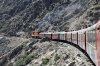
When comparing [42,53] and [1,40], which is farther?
[1,40]

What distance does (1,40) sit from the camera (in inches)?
4075

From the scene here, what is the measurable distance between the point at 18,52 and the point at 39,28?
39032 millimetres

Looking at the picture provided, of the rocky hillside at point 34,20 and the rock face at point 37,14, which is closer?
the rocky hillside at point 34,20

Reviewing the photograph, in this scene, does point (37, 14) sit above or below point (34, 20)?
above

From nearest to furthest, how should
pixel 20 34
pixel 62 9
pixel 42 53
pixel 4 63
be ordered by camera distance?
1. pixel 42 53
2. pixel 4 63
3. pixel 62 9
4. pixel 20 34

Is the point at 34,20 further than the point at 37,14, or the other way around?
the point at 37,14

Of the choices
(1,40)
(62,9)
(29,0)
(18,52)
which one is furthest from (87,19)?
(29,0)

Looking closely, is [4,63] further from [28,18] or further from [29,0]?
[29,0]

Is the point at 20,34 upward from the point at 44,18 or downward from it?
downward

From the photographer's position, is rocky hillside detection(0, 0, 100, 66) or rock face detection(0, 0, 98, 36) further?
rock face detection(0, 0, 98, 36)

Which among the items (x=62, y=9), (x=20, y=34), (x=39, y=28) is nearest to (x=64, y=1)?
(x=62, y=9)

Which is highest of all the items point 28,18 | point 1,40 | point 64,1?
point 64,1

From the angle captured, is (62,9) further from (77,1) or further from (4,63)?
(4,63)

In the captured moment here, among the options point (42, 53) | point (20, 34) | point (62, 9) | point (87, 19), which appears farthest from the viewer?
point (20, 34)
